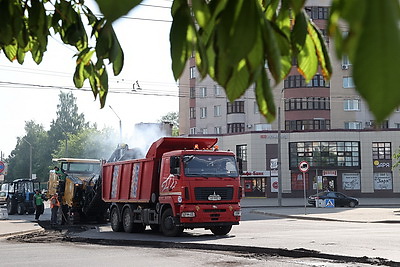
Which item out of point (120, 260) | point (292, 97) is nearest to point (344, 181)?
point (292, 97)

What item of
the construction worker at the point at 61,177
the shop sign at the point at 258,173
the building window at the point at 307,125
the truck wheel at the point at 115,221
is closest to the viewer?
the truck wheel at the point at 115,221

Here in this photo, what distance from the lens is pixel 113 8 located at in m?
1.20

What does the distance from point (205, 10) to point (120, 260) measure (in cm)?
1203

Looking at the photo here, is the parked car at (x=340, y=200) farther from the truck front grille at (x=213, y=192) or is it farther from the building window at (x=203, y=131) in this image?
the building window at (x=203, y=131)

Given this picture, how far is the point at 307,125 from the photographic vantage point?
69125 mm

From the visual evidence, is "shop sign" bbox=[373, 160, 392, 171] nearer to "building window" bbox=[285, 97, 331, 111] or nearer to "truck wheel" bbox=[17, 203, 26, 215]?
"building window" bbox=[285, 97, 331, 111]

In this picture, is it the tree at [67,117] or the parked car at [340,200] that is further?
the tree at [67,117]

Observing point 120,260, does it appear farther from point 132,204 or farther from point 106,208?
point 106,208

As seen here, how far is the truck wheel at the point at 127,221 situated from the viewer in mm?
22453

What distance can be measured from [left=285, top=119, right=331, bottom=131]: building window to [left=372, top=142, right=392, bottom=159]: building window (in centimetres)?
629

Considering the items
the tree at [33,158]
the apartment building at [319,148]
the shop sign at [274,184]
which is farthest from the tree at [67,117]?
the shop sign at [274,184]

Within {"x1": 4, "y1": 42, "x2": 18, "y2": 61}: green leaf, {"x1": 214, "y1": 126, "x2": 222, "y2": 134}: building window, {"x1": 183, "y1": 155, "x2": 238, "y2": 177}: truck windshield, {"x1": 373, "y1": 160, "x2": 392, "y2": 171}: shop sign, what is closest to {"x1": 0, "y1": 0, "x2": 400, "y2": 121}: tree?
{"x1": 4, "y1": 42, "x2": 18, "y2": 61}: green leaf

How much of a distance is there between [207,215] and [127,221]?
4261mm

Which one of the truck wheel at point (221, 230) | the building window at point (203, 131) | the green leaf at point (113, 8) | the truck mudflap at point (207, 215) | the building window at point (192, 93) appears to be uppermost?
the building window at point (192, 93)
